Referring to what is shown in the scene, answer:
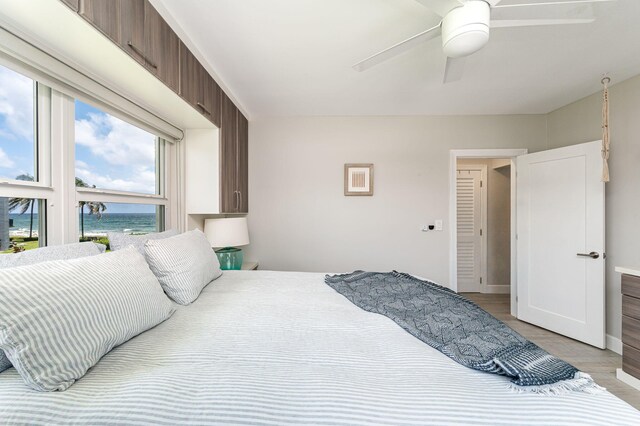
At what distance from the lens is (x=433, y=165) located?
323cm

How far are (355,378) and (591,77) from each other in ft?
10.7

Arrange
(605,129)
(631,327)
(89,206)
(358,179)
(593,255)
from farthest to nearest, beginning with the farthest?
(358,179) < (593,255) < (605,129) < (631,327) < (89,206)

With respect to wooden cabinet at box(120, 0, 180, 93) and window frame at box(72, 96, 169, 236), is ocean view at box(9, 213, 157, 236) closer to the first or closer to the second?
window frame at box(72, 96, 169, 236)

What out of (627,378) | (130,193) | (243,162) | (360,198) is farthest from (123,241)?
(627,378)

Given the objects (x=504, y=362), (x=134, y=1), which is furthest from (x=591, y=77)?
(x=134, y=1)

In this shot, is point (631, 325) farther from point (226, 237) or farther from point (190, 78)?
point (190, 78)

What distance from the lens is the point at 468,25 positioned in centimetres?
122

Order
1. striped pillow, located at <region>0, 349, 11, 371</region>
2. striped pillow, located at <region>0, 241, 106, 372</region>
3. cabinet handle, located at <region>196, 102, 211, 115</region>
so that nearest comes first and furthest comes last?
striped pillow, located at <region>0, 349, 11, 371</region> < striped pillow, located at <region>0, 241, 106, 372</region> < cabinet handle, located at <region>196, 102, 211, 115</region>

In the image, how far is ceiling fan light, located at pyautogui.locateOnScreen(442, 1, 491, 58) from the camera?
1.22 metres

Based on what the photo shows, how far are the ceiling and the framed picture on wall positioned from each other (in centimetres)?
68

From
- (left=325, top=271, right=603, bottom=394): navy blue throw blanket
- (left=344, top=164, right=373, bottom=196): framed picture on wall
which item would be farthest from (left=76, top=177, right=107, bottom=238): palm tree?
(left=344, top=164, right=373, bottom=196): framed picture on wall

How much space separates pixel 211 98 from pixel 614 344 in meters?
4.26

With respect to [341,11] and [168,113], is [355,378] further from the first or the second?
[168,113]

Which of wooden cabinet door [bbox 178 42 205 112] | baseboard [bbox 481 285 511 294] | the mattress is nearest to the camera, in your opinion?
the mattress
